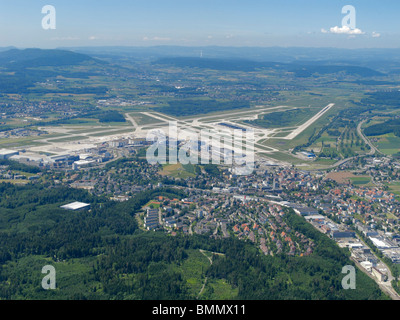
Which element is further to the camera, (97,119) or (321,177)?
(97,119)

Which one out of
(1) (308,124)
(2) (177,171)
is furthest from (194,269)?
(1) (308,124)

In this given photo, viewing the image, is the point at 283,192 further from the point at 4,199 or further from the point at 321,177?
the point at 4,199

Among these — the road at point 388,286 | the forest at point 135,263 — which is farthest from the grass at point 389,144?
the road at point 388,286

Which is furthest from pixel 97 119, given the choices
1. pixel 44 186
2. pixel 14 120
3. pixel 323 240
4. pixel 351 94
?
pixel 351 94

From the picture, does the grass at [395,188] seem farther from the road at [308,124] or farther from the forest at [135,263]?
the road at [308,124]

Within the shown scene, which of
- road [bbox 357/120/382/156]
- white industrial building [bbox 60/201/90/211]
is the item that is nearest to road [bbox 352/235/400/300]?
white industrial building [bbox 60/201/90/211]

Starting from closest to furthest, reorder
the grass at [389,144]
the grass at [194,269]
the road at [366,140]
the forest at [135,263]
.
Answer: the forest at [135,263] < the grass at [194,269] < the road at [366,140] < the grass at [389,144]

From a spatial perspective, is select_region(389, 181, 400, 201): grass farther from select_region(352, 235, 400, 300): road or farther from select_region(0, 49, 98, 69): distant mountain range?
select_region(0, 49, 98, 69): distant mountain range

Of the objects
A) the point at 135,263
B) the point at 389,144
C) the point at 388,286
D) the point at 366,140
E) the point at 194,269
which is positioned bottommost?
the point at 388,286

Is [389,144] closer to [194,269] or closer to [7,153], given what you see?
[194,269]

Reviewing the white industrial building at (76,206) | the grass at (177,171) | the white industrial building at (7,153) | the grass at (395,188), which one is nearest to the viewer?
the white industrial building at (76,206)

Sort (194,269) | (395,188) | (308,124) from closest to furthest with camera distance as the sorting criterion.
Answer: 1. (194,269)
2. (395,188)
3. (308,124)
